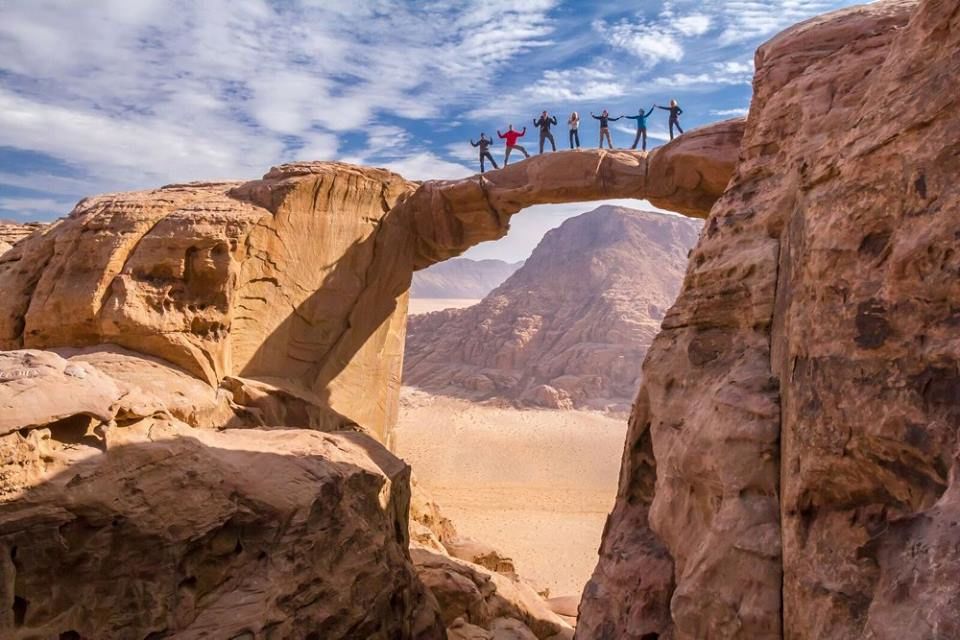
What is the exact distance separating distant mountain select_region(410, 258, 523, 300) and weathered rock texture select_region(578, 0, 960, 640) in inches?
3961

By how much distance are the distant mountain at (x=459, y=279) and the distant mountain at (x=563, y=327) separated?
59.4 meters

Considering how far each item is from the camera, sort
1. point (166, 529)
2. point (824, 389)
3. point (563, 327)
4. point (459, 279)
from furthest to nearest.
A: point (459, 279), point (563, 327), point (166, 529), point (824, 389)

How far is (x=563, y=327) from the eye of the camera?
37.2 m

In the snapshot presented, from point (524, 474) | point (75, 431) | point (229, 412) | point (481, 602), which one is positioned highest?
point (75, 431)

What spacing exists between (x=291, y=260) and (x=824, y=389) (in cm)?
717

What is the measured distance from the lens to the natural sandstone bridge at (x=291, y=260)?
716 centimetres

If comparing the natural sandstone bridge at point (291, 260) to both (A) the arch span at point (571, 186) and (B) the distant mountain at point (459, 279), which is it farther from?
(B) the distant mountain at point (459, 279)

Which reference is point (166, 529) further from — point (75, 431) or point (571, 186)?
point (571, 186)

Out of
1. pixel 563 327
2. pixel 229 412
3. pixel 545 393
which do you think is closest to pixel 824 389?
pixel 229 412

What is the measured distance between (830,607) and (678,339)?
2.07 meters

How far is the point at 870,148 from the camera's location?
3053 millimetres

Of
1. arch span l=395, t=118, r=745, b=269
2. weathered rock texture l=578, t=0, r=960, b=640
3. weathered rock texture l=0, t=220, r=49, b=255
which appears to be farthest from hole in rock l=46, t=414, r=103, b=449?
weathered rock texture l=0, t=220, r=49, b=255

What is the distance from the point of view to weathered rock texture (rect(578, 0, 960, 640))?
2.52 m

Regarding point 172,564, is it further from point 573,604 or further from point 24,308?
point 573,604
